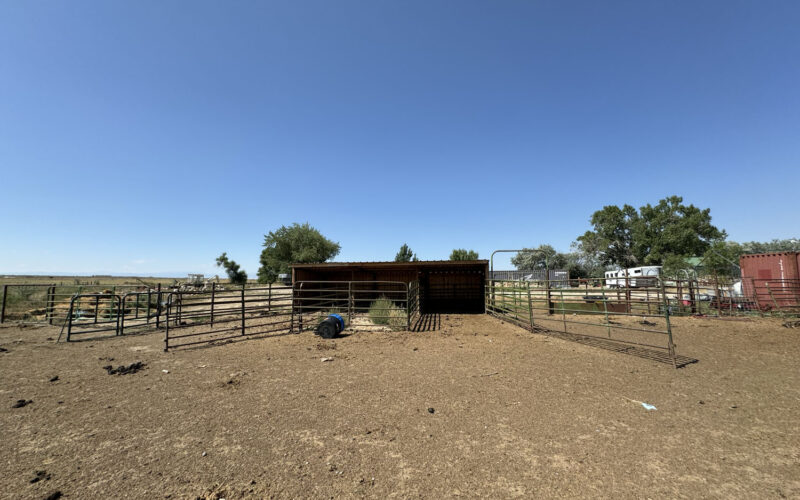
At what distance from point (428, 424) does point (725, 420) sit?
12.1 ft

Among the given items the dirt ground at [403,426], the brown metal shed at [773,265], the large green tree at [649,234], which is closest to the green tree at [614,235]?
the large green tree at [649,234]

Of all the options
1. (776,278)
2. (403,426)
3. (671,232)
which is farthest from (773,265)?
(671,232)

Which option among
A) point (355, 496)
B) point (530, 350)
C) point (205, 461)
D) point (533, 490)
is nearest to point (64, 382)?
point (205, 461)

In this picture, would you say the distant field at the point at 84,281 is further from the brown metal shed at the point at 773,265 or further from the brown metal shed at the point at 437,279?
the brown metal shed at the point at 773,265

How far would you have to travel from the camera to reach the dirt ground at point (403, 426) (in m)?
2.76

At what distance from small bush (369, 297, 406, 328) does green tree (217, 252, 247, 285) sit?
2714 centimetres

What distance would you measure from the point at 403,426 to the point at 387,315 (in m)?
7.67

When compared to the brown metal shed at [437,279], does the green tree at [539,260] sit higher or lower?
higher

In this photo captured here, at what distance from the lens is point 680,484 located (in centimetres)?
269

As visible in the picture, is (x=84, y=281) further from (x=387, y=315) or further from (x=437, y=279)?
(x=387, y=315)

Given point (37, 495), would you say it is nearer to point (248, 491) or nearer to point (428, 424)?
point (248, 491)

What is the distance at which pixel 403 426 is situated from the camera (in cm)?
382

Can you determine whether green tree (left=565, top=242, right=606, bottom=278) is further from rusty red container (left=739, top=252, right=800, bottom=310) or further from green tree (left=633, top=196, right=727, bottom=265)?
rusty red container (left=739, top=252, right=800, bottom=310)

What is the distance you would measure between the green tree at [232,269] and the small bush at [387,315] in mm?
27138
